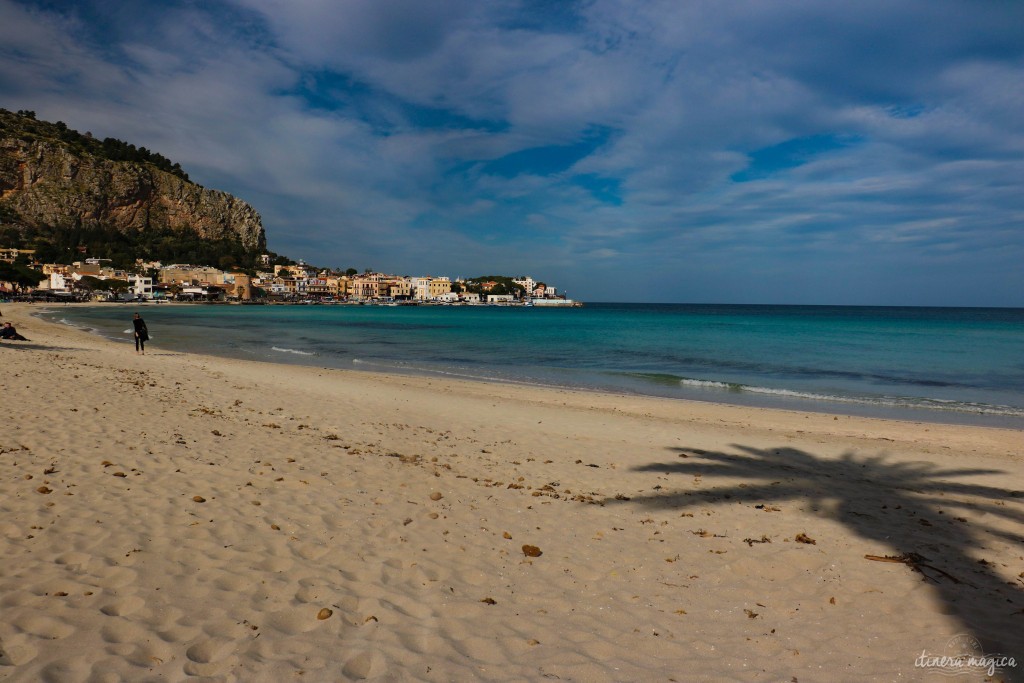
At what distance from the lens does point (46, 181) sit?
444 feet

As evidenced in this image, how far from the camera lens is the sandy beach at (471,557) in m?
3.29

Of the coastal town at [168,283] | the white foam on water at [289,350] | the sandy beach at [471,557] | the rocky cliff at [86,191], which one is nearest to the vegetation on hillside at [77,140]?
the rocky cliff at [86,191]

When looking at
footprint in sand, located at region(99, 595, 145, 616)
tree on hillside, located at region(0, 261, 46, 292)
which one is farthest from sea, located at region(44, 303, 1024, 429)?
tree on hillside, located at region(0, 261, 46, 292)

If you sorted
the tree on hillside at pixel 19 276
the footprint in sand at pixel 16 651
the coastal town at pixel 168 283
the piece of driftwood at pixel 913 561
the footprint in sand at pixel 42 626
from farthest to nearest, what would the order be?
1. the coastal town at pixel 168 283
2. the tree on hillside at pixel 19 276
3. the piece of driftwood at pixel 913 561
4. the footprint in sand at pixel 42 626
5. the footprint in sand at pixel 16 651

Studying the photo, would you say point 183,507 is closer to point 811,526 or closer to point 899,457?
point 811,526

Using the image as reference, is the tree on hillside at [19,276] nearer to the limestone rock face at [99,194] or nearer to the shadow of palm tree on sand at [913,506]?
the limestone rock face at [99,194]

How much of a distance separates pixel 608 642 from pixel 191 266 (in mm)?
191553

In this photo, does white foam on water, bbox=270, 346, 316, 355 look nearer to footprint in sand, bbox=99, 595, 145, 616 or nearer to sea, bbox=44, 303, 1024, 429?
sea, bbox=44, 303, 1024, 429

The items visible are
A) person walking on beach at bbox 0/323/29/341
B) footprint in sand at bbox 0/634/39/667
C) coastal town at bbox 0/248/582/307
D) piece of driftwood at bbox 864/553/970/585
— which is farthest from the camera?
coastal town at bbox 0/248/582/307

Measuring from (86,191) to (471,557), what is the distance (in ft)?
610

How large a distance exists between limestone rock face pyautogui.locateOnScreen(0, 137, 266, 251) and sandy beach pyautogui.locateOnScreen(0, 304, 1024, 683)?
173134 mm

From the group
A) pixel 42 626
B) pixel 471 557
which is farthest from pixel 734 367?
pixel 42 626

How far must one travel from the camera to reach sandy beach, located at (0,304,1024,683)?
3287 mm

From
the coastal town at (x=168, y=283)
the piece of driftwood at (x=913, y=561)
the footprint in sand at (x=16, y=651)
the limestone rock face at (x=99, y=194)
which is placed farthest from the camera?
the limestone rock face at (x=99, y=194)
